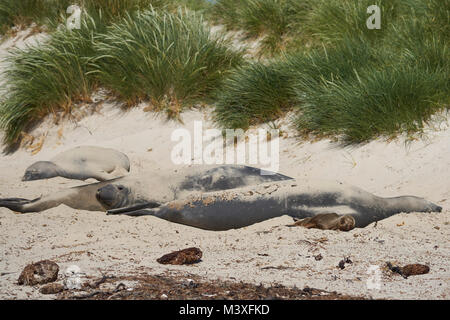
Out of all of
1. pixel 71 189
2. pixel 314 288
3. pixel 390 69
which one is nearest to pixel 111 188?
pixel 71 189

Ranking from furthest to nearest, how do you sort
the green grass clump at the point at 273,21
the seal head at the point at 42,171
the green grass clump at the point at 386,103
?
1. the green grass clump at the point at 273,21
2. the seal head at the point at 42,171
3. the green grass clump at the point at 386,103

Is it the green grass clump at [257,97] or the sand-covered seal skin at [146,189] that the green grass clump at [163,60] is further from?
the sand-covered seal skin at [146,189]

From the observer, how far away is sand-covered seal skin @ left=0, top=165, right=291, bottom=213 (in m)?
4.96

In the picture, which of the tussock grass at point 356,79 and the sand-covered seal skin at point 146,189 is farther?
the tussock grass at point 356,79

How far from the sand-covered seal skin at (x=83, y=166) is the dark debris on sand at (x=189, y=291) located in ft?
10.5

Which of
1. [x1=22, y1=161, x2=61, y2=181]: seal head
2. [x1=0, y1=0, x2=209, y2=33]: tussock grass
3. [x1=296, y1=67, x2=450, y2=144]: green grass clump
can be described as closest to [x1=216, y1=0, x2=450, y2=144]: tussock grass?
[x1=296, y1=67, x2=450, y2=144]: green grass clump

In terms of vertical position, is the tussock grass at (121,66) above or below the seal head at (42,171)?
above

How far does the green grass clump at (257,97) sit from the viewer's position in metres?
7.11

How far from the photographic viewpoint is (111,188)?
505 cm

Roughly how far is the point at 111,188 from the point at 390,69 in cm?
306

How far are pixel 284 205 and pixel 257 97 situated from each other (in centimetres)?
280

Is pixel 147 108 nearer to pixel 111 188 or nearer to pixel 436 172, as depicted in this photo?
pixel 111 188

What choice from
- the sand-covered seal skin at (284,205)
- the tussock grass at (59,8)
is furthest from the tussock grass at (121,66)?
the sand-covered seal skin at (284,205)

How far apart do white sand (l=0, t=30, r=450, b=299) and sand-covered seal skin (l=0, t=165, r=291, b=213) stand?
124 mm
